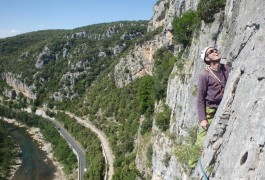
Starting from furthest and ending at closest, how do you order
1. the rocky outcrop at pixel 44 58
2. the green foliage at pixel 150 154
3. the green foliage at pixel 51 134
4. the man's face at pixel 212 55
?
1. the rocky outcrop at pixel 44 58
2. the green foliage at pixel 51 134
3. the green foliage at pixel 150 154
4. the man's face at pixel 212 55

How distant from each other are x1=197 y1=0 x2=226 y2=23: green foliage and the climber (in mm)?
14524

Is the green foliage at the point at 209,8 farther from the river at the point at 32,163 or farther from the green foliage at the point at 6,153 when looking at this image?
the green foliage at the point at 6,153

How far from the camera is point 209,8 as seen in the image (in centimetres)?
2500

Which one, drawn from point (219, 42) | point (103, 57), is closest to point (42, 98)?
point (103, 57)

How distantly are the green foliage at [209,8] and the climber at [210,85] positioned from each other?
14.5 m

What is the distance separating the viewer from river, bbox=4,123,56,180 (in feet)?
247

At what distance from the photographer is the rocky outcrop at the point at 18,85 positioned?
13475 centimetres

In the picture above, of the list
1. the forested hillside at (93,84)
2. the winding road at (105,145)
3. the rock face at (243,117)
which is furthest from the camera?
the winding road at (105,145)

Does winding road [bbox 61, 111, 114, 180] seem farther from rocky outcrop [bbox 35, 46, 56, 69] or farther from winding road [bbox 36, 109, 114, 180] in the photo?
rocky outcrop [bbox 35, 46, 56, 69]

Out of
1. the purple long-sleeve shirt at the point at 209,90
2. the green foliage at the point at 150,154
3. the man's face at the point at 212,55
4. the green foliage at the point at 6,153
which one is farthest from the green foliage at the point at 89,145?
the man's face at the point at 212,55

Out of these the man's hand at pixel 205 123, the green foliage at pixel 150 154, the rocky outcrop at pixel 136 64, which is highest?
the rocky outcrop at pixel 136 64

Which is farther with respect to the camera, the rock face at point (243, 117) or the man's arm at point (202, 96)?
the man's arm at point (202, 96)

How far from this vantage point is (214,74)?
10.2 m

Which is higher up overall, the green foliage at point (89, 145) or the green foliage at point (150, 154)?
the green foliage at point (150, 154)
